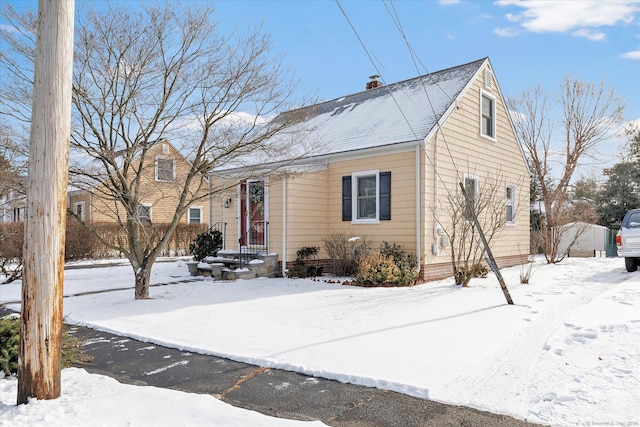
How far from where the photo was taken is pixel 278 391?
3.88 meters

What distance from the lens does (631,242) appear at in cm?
1181

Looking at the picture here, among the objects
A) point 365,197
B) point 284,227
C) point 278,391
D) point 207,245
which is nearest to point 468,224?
point 365,197

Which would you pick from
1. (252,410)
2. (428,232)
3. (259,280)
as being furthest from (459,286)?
(252,410)

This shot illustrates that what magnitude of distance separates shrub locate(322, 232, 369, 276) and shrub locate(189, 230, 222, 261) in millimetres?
3923

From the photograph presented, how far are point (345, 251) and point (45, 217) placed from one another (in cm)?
891

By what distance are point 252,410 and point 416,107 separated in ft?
35.1

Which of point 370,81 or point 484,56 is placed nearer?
point 484,56

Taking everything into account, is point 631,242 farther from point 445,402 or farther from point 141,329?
point 141,329

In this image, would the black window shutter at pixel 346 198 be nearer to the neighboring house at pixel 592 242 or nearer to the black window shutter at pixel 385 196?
the black window shutter at pixel 385 196

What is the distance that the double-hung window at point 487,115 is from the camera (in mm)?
13508

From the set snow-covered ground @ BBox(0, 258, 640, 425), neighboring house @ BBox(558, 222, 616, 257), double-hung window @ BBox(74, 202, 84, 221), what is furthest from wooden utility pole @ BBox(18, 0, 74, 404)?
neighboring house @ BBox(558, 222, 616, 257)

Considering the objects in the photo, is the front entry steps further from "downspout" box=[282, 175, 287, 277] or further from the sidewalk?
the sidewalk

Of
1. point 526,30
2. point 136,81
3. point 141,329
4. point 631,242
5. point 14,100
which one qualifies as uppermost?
point 526,30

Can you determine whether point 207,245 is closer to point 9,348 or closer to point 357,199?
point 357,199
